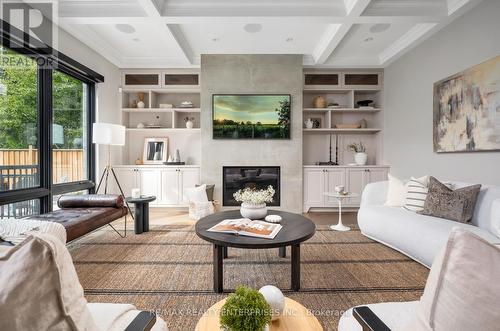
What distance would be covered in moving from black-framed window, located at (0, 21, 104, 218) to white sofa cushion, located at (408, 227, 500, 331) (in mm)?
3629

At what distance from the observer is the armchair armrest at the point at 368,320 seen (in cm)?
82

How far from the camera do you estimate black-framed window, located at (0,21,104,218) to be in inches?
106

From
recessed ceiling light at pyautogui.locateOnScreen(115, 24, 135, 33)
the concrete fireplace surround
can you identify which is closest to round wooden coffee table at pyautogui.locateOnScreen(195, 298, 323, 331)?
the concrete fireplace surround

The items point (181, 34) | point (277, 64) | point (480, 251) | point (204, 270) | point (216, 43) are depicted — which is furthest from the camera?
point (277, 64)

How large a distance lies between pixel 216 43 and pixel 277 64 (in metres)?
1.17

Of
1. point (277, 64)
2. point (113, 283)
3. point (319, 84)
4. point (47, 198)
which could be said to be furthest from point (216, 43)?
point (113, 283)

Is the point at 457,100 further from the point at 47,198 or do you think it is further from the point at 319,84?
the point at 47,198

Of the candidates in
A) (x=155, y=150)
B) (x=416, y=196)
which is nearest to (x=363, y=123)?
(x=416, y=196)

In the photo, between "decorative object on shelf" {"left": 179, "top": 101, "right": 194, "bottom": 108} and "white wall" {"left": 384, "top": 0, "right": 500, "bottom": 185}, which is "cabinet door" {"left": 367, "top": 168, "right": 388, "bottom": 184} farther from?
"decorative object on shelf" {"left": 179, "top": 101, "right": 194, "bottom": 108}

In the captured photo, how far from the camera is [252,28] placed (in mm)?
3537

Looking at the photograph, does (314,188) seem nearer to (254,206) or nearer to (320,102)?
(320,102)

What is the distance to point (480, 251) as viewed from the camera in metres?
0.56

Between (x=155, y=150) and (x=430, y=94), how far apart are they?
15.9 feet

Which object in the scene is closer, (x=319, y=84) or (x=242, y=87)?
(x=242, y=87)
